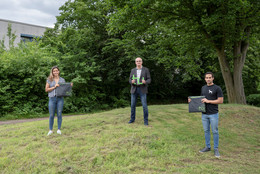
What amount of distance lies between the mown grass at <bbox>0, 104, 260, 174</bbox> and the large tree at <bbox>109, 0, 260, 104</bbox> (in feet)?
20.7

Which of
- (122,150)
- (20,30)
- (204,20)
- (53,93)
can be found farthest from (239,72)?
(20,30)

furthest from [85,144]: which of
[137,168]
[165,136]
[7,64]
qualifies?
[7,64]

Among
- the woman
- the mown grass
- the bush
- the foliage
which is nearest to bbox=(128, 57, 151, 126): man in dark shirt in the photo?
the mown grass

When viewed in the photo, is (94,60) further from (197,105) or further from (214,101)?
(214,101)

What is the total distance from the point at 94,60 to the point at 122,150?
15.4 meters

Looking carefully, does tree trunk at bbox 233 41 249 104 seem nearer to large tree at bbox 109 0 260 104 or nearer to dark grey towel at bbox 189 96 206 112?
large tree at bbox 109 0 260 104

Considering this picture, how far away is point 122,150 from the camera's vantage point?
178 inches

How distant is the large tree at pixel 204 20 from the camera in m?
10.3

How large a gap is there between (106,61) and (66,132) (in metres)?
14.5

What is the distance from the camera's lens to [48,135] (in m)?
5.62

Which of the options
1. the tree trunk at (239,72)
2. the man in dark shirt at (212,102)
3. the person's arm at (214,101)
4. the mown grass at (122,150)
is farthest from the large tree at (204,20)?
the person's arm at (214,101)

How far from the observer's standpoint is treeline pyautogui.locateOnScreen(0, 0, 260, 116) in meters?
13.5

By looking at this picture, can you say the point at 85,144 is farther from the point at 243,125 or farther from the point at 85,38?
the point at 85,38

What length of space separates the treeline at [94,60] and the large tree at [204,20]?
20.2 inches
